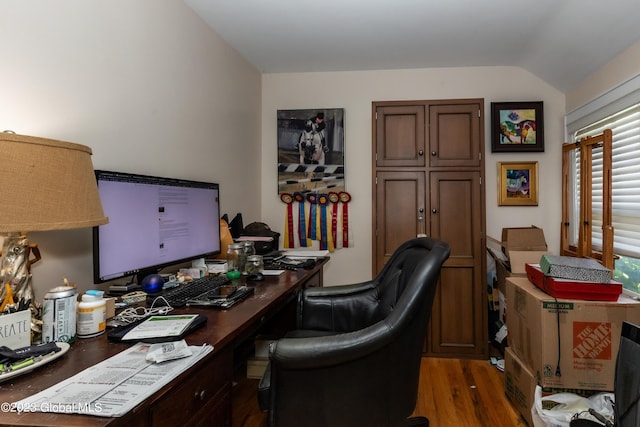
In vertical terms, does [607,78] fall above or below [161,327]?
above

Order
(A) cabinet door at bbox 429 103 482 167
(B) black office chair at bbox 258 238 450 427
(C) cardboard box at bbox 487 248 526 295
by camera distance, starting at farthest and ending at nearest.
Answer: (A) cabinet door at bbox 429 103 482 167, (C) cardboard box at bbox 487 248 526 295, (B) black office chair at bbox 258 238 450 427

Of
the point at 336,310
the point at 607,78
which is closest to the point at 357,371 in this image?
the point at 336,310

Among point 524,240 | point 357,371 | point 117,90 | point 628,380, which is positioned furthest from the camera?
point 524,240

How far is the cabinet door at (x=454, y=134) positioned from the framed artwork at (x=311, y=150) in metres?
0.79

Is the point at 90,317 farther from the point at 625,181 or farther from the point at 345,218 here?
the point at 625,181

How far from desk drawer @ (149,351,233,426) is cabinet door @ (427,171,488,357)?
7.01 feet

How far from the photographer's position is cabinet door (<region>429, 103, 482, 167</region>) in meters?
2.89

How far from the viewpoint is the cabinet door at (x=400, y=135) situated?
2.95 metres

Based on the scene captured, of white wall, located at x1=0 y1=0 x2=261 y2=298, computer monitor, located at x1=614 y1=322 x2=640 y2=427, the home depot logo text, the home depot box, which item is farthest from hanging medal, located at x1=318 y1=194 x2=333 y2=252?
computer monitor, located at x1=614 y1=322 x2=640 y2=427

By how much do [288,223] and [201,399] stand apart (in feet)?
7.55

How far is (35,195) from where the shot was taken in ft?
2.86

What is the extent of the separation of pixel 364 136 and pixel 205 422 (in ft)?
8.64

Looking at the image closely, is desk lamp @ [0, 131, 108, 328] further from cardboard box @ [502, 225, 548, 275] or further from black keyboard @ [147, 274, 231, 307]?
cardboard box @ [502, 225, 548, 275]

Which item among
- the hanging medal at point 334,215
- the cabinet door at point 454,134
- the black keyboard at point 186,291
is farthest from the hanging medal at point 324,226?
the black keyboard at point 186,291
